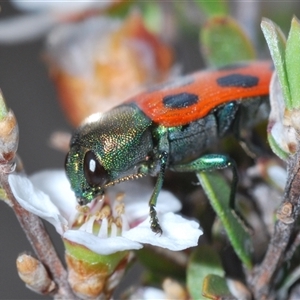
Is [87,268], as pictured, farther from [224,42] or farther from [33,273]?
[224,42]

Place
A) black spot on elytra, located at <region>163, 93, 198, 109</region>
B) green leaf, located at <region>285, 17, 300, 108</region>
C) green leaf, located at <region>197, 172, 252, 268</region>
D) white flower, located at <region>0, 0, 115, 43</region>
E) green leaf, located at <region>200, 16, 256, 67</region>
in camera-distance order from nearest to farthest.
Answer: green leaf, located at <region>285, 17, 300, 108</region> < green leaf, located at <region>197, 172, 252, 268</region> < black spot on elytra, located at <region>163, 93, 198, 109</region> < green leaf, located at <region>200, 16, 256, 67</region> < white flower, located at <region>0, 0, 115, 43</region>

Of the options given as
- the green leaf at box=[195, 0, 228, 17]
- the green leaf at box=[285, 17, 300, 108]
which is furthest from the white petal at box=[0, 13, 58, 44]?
the green leaf at box=[285, 17, 300, 108]

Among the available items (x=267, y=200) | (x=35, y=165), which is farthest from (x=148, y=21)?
(x=35, y=165)

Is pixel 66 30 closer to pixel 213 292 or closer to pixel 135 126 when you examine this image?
pixel 135 126

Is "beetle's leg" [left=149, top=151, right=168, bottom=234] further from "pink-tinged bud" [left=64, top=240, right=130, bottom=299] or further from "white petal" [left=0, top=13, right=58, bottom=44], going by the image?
"white petal" [left=0, top=13, right=58, bottom=44]

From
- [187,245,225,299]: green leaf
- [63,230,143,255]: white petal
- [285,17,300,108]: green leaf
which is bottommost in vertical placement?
[187,245,225,299]: green leaf

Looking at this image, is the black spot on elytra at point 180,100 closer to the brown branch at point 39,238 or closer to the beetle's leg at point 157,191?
the beetle's leg at point 157,191

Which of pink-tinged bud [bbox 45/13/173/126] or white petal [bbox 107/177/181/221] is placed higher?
pink-tinged bud [bbox 45/13/173/126]

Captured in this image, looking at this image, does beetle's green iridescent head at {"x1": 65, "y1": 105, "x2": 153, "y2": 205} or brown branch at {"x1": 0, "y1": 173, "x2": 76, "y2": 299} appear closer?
brown branch at {"x1": 0, "y1": 173, "x2": 76, "y2": 299}

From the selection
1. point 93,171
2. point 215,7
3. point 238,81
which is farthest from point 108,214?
point 215,7
